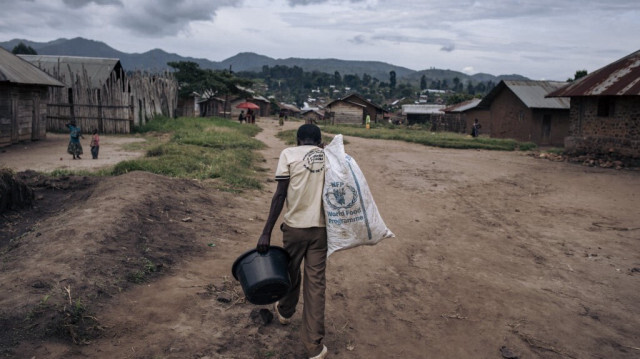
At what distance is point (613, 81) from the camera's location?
18.0 meters

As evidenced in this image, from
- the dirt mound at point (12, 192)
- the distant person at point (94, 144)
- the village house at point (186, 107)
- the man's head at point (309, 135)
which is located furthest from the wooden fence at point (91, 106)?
the man's head at point (309, 135)

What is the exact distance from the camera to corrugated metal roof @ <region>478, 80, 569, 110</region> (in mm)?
26516

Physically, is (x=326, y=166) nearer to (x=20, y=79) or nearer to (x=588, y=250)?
(x=588, y=250)

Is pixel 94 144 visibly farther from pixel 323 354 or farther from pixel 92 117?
pixel 323 354

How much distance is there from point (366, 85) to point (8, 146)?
179132mm

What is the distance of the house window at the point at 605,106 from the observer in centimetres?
1834

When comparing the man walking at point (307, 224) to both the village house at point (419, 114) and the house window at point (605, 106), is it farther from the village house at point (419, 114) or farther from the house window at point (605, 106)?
the village house at point (419, 114)

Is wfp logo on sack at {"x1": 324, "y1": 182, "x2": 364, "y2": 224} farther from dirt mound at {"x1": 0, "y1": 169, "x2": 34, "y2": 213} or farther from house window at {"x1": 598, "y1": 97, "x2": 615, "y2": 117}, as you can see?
house window at {"x1": 598, "y1": 97, "x2": 615, "y2": 117}

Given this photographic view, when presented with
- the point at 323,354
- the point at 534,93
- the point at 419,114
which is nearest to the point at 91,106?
the point at 323,354

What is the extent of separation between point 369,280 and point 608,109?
58.3 feet

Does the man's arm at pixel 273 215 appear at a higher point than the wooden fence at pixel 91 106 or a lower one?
lower

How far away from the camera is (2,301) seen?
3.55m

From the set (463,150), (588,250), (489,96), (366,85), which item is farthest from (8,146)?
(366,85)

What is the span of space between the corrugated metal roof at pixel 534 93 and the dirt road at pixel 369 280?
19.1 m
